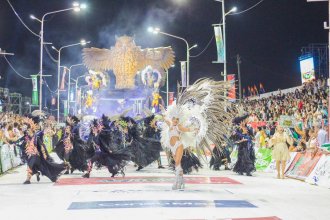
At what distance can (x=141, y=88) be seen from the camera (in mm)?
54750

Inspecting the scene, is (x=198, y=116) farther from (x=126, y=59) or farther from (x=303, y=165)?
(x=126, y=59)

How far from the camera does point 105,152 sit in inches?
656

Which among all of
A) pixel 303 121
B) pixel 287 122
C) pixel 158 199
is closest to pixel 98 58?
pixel 303 121

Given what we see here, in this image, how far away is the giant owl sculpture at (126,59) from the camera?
2084 inches

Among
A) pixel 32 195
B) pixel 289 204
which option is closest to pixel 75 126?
pixel 32 195

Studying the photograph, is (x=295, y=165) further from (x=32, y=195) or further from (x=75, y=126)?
(x=32, y=195)

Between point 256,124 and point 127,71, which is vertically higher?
point 127,71

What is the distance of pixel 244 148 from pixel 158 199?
7.85 metres

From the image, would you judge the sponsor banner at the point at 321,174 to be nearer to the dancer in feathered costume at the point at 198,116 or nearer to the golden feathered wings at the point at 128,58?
the dancer in feathered costume at the point at 198,116

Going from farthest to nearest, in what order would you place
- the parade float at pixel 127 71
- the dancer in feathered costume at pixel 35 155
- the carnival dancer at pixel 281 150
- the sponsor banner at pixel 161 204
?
the parade float at pixel 127 71 → the carnival dancer at pixel 281 150 → the dancer in feathered costume at pixel 35 155 → the sponsor banner at pixel 161 204

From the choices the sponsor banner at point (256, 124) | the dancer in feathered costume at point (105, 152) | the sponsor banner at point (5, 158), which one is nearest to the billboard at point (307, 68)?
the sponsor banner at point (256, 124)

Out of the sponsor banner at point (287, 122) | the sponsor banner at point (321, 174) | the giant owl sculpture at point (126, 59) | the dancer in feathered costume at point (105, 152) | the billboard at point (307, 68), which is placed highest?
the giant owl sculpture at point (126, 59)

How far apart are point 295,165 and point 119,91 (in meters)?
37.9

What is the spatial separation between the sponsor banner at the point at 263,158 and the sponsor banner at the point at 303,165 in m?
2.33
